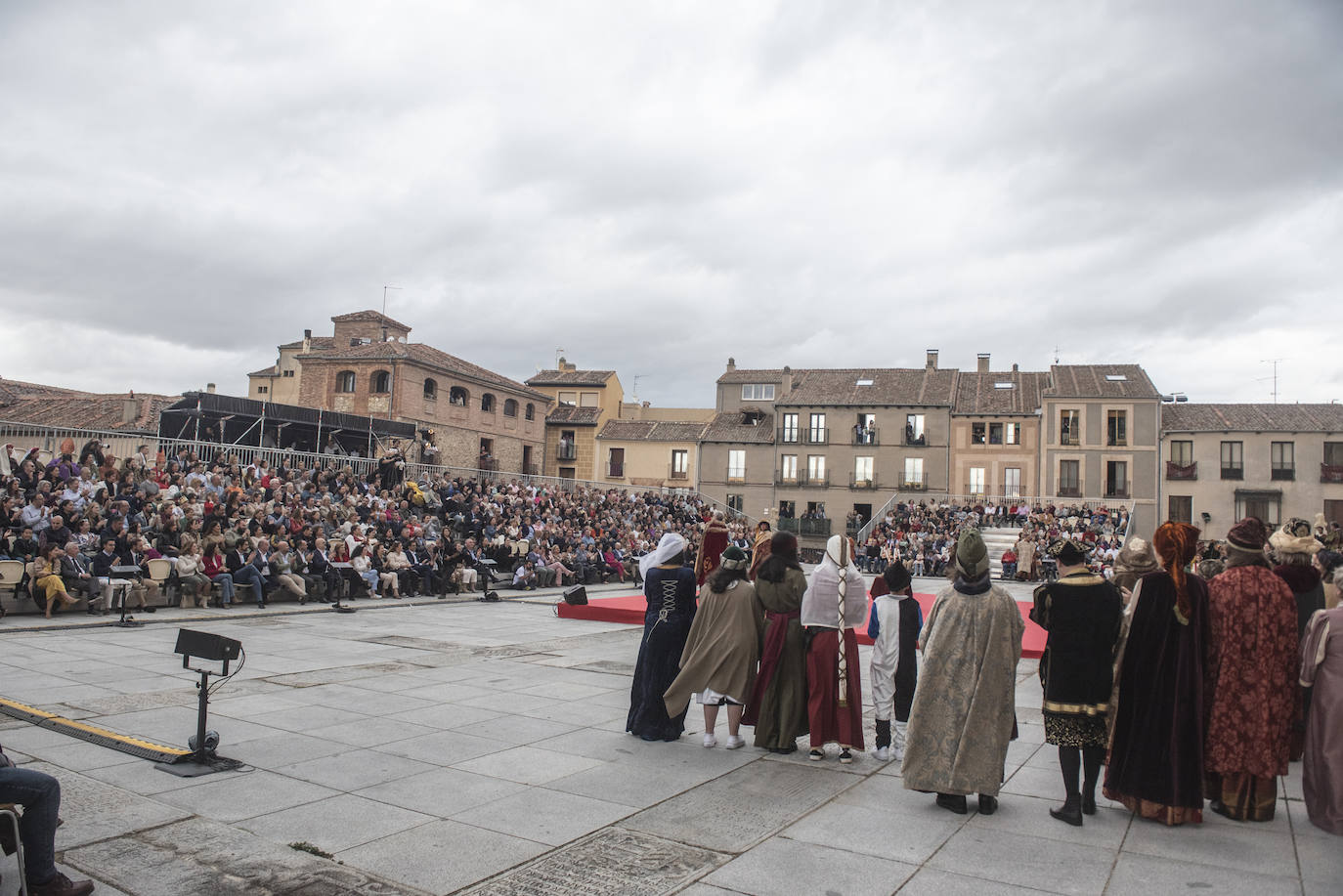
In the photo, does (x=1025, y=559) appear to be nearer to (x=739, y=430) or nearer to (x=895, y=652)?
(x=739, y=430)

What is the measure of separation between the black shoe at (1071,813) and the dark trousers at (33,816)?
15.8 ft

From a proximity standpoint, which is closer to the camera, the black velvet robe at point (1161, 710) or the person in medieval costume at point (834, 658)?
the black velvet robe at point (1161, 710)

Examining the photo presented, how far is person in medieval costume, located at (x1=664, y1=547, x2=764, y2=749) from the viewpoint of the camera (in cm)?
627

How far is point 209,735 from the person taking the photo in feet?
17.9

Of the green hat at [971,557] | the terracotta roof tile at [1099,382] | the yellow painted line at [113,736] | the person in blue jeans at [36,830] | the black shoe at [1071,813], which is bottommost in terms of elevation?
the yellow painted line at [113,736]

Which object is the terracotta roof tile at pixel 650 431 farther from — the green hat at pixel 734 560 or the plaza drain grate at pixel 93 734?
the plaza drain grate at pixel 93 734

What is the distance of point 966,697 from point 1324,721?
5.96 ft

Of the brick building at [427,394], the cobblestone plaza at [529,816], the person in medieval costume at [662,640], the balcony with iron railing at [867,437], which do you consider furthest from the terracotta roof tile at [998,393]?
the person in medieval costume at [662,640]

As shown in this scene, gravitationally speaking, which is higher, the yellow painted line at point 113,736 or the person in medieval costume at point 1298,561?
the person in medieval costume at point 1298,561

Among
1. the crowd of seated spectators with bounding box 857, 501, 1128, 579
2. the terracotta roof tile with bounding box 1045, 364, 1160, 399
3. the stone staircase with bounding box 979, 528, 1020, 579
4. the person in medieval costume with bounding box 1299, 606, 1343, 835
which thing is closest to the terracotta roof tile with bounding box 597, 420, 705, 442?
the crowd of seated spectators with bounding box 857, 501, 1128, 579

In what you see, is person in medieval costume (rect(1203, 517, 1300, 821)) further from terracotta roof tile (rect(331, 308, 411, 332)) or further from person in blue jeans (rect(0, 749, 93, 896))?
terracotta roof tile (rect(331, 308, 411, 332))

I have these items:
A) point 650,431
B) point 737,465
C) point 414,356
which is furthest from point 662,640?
point 650,431

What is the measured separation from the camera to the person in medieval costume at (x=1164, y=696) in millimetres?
4773

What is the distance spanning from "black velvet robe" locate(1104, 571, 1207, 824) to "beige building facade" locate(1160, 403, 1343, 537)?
130ft
